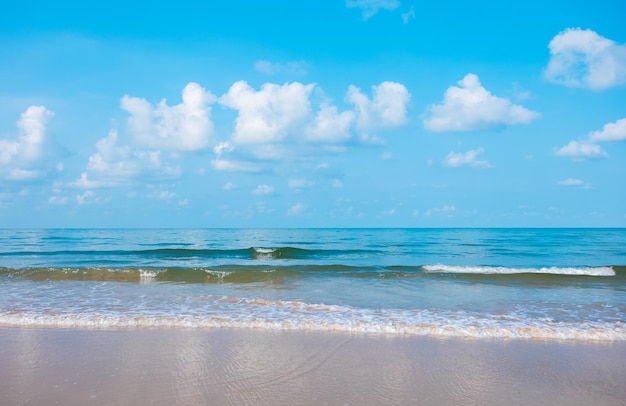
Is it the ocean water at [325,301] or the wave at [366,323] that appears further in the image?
the ocean water at [325,301]

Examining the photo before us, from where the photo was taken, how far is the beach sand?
16.7 ft

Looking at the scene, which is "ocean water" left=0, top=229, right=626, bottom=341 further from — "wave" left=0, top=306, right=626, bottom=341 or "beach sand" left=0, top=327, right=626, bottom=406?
"beach sand" left=0, top=327, right=626, bottom=406

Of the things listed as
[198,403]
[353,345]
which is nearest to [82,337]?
[198,403]

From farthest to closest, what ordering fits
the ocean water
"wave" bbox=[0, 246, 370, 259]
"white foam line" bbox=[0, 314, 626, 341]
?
"wave" bbox=[0, 246, 370, 259] → the ocean water → "white foam line" bbox=[0, 314, 626, 341]

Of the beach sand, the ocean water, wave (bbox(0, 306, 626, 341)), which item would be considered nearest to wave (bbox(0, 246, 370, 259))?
the ocean water

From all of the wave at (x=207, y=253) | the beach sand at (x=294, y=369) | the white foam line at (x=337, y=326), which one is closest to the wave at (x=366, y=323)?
the white foam line at (x=337, y=326)

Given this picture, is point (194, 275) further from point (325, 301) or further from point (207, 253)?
point (207, 253)

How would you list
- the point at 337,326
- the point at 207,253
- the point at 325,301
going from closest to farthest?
the point at 337,326
the point at 325,301
the point at 207,253

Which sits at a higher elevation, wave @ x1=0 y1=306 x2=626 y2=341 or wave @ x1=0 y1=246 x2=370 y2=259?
wave @ x1=0 y1=306 x2=626 y2=341

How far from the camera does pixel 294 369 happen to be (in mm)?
6062

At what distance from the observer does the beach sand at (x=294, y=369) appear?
5078mm

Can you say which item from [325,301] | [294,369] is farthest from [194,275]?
[294,369]

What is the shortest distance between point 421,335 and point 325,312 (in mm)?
2782

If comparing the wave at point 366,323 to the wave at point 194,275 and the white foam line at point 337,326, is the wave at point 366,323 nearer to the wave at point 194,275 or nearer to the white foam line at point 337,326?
the white foam line at point 337,326
